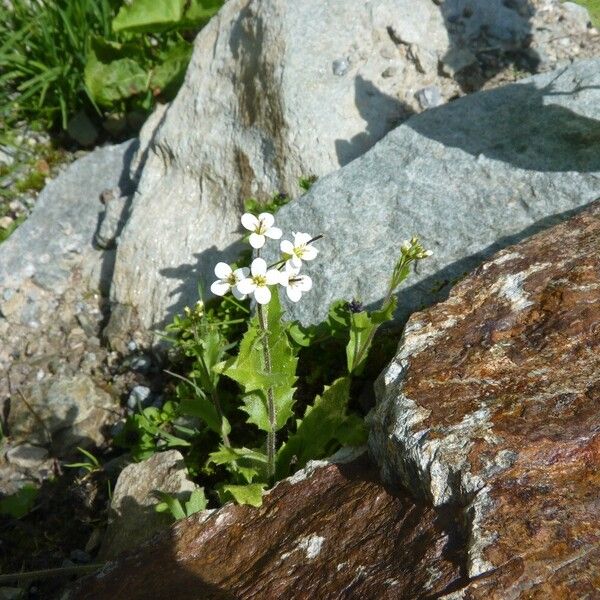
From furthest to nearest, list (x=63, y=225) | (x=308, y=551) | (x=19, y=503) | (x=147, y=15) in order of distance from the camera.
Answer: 1. (x=147, y=15)
2. (x=63, y=225)
3. (x=19, y=503)
4. (x=308, y=551)

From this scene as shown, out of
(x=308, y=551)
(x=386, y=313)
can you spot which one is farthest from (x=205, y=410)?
(x=308, y=551)

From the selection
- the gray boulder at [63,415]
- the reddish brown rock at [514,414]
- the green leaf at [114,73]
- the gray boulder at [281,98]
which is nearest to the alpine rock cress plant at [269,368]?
the reddish brown rock at [514,414]

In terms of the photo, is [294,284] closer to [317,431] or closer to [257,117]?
[317,431]

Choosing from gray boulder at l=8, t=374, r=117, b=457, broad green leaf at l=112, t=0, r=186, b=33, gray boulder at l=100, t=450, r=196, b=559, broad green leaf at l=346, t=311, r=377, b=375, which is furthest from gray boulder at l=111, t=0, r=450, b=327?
broad green leaf at l=346, t=311, r=377, b=375

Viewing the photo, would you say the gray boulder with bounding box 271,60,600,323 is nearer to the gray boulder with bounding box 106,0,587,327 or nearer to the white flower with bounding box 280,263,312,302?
the gray boulder with bounding box 106,0,587,327

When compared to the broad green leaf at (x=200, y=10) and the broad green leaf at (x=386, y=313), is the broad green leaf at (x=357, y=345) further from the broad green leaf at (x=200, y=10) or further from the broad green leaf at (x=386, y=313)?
the broad green leaf at (x=200, y=10)

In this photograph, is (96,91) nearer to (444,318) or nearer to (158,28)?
(158,28)

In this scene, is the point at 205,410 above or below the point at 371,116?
below
